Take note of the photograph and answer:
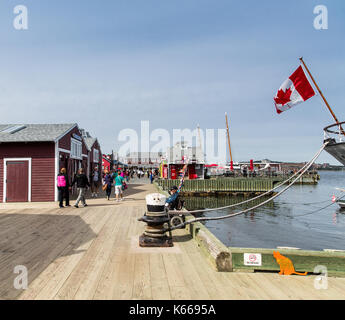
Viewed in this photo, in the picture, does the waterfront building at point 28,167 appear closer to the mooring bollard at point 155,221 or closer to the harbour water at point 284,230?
the harbour water at point 284,230

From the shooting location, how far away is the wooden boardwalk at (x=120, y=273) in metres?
3.76

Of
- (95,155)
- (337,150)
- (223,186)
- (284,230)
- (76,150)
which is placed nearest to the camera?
(337,150)

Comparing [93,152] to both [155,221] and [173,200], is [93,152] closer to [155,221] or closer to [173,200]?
[173,200]

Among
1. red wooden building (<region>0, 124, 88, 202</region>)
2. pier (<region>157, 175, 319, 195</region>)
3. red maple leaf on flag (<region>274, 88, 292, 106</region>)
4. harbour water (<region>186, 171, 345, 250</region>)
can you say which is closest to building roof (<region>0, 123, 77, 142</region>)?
red wooden building (<region>0, 124, 88, 202</region>)

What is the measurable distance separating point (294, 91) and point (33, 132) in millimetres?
15251

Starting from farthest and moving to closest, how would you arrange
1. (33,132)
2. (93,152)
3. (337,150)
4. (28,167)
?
(93,152), (33,132), (28,167), (337,150)

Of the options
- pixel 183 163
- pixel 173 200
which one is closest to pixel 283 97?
pixel 173 200

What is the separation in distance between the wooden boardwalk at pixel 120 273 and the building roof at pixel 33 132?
9134 mm

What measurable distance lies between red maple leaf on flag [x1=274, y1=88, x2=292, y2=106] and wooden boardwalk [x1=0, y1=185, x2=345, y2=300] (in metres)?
5.76

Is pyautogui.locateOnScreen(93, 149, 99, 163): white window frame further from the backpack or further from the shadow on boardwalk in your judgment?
the shadow on boardwalk

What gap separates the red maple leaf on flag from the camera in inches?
347

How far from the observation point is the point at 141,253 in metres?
5.67

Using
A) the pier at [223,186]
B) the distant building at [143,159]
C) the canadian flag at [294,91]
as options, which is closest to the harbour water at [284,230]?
the canadian flag at [294,91]

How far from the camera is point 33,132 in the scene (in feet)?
53.9
